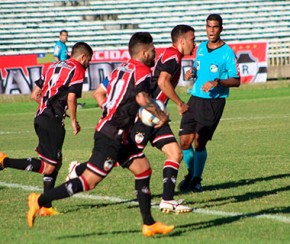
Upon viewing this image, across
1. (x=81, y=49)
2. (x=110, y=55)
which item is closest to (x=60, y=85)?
(x=81, y=49)

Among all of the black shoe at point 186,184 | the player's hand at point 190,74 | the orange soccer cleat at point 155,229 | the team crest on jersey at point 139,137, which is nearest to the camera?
the orange soccer cleat at point 155,229

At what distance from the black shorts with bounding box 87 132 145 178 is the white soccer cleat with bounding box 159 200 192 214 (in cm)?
133

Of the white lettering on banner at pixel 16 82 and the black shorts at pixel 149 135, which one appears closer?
the black shorts at pixel 149 135

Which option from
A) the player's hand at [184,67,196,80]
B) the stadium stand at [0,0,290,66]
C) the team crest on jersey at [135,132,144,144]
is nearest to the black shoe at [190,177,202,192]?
the player's hand at [184,67,196,80]

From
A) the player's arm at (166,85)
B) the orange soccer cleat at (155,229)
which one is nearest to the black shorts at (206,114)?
the player's arm at (166,85)

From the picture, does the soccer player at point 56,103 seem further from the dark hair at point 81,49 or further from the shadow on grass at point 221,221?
the shadow on grass at point 221,221

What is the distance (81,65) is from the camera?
31.3 ft

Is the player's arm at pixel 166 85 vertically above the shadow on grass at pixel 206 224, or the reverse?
the player's arm at pixel 166 85

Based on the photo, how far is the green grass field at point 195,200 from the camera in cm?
772

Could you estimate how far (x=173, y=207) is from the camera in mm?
9062

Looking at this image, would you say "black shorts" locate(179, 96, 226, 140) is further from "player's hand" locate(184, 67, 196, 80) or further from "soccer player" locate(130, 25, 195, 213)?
"soccer player" locate(130, 25, 195, 213)

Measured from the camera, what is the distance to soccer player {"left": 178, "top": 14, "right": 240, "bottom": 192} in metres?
11.0

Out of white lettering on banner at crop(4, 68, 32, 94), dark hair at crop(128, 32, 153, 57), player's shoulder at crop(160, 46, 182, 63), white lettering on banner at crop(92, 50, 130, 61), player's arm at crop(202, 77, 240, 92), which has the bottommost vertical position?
white lettering on banner at crop(4, 68, 32, 94)

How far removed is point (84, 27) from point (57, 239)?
33243 mm
